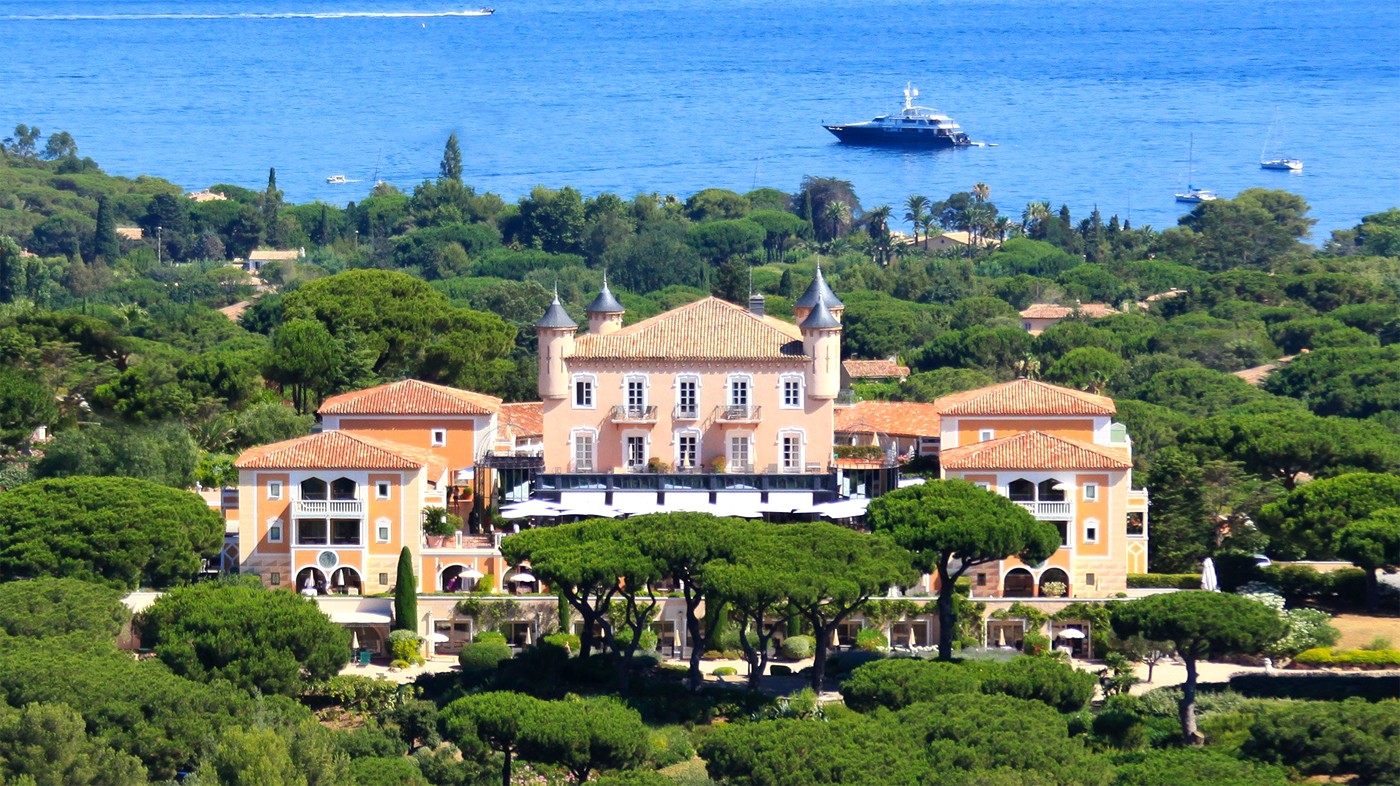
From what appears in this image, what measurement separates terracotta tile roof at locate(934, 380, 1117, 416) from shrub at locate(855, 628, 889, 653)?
7.60m

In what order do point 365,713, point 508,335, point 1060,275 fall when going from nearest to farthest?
point 365,713 < point 508,335 < point 1060,275

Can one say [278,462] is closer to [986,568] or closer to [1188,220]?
[986,568]

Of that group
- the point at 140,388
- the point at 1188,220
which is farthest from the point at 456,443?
the point at 1188,220

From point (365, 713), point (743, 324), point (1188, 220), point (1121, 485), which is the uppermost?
point (1188, 220)

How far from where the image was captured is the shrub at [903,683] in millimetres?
48031

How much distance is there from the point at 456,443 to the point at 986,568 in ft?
43.3

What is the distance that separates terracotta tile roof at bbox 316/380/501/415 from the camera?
208ft

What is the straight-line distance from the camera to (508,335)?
79.1m

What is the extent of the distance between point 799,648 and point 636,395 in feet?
30.6

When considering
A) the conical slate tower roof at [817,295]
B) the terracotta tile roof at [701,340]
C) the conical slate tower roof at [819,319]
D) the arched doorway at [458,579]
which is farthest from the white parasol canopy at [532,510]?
the conical slate tower roof at [817,295]

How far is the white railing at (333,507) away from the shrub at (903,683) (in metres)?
14.5

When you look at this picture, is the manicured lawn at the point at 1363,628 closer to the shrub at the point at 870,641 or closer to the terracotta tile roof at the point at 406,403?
the shrub at the point at 870,641

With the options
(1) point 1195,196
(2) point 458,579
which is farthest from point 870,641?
(1) point 1195,196

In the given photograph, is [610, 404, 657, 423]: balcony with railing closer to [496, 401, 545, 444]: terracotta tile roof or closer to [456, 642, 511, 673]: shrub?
[496, 401, 545, 444]: terracotta tile roof
